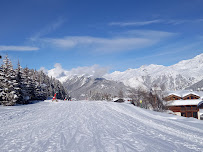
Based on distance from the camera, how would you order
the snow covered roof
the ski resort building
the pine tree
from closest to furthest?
the pine tree, the ski resort building, the snow covered roof

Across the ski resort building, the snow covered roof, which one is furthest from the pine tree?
the snow covered roof

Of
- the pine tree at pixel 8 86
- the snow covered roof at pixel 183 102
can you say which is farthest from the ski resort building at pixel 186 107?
the pine tree at pixel 8 86

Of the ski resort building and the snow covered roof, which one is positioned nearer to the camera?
the ski resort building

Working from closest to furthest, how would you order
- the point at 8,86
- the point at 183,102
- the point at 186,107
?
the point at 8,86, the point at 186,107, the point at 183,102

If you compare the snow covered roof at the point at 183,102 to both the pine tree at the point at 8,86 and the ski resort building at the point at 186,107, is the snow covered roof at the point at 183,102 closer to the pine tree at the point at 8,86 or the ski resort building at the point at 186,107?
the ski resort building at the point at 186,107

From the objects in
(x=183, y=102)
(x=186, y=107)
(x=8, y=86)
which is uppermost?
(x=8, y=86)

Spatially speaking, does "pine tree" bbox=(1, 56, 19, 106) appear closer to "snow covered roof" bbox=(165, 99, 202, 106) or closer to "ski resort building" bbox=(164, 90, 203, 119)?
"ski resort building" bbox=(164, 90, 203, 119)

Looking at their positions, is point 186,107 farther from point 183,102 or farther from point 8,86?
point 8,86

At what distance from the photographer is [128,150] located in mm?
6172

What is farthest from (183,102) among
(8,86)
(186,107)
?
(8,86)

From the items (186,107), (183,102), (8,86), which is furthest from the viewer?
(183,102)

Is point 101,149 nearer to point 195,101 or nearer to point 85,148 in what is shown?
point 85,148

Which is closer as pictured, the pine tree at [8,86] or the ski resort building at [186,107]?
the pine tree at [8,86]

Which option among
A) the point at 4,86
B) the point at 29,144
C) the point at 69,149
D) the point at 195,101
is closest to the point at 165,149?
the point at 69,149
